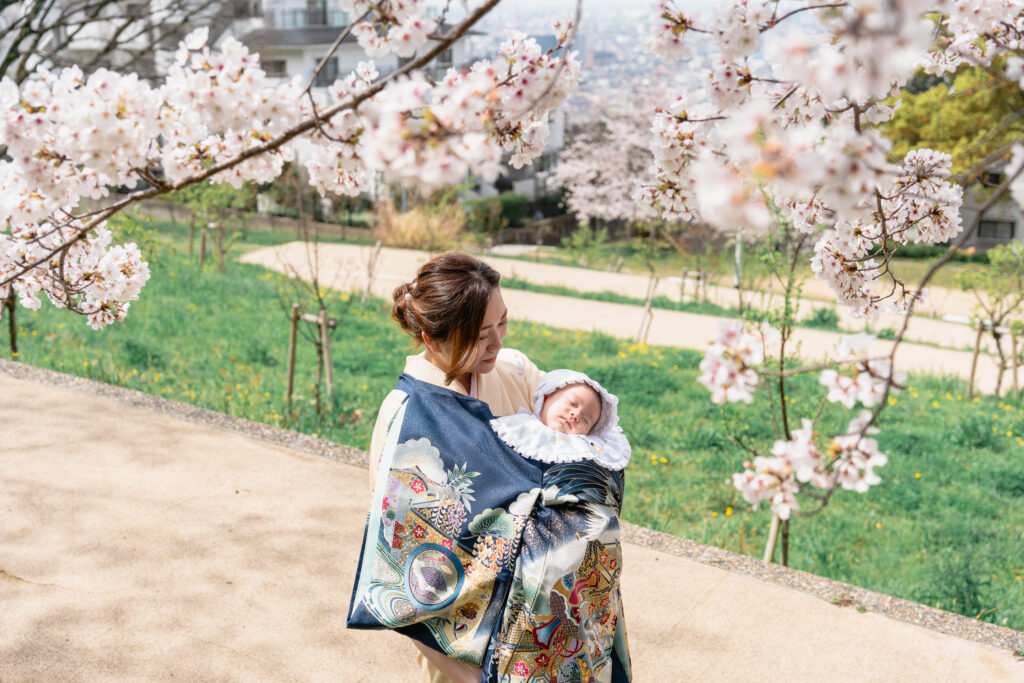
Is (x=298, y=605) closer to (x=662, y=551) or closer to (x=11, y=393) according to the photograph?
(x=662, y=551)

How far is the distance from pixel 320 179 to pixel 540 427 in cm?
76

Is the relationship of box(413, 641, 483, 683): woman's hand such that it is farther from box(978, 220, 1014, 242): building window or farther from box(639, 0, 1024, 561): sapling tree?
box(978, 220, 1014, 242): building window

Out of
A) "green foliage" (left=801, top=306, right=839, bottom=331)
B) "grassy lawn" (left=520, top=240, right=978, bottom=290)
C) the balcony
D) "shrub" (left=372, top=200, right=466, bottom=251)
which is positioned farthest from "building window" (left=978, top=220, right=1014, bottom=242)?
the balcony

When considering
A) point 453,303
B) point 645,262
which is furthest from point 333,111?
point 645,262

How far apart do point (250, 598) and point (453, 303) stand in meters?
1.65

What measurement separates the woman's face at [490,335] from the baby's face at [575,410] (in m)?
0.17

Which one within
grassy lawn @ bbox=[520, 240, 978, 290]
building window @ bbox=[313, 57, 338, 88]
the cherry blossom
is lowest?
grassy lawn @ bbox=[520, 240, 978, 290]

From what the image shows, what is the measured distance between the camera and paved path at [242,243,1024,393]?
26.8 feet

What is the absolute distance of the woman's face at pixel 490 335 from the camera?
6.13ft

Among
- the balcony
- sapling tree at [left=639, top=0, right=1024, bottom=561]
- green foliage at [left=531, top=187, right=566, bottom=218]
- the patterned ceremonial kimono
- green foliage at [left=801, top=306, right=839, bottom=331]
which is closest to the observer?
sapling tree at [left=639, top=0, right=1024, bottom=561]

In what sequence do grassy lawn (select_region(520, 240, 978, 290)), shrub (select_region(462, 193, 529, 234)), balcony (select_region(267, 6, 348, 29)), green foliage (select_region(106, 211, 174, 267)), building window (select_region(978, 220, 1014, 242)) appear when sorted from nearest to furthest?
green foliage (select_region(106, 211, 174, 267)), grassy lawn (select_region(520, 240, 978, 290)), shrub (select_region(462, 193, 529, 234)), building window (select_region(978, 220, 1014, 242)), balcony (select_region(267, 6, 348, 29))

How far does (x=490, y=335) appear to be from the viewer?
1880 mm

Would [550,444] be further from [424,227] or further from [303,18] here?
[303,18]

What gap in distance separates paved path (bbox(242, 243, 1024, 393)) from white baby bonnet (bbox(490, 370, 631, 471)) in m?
3.91
